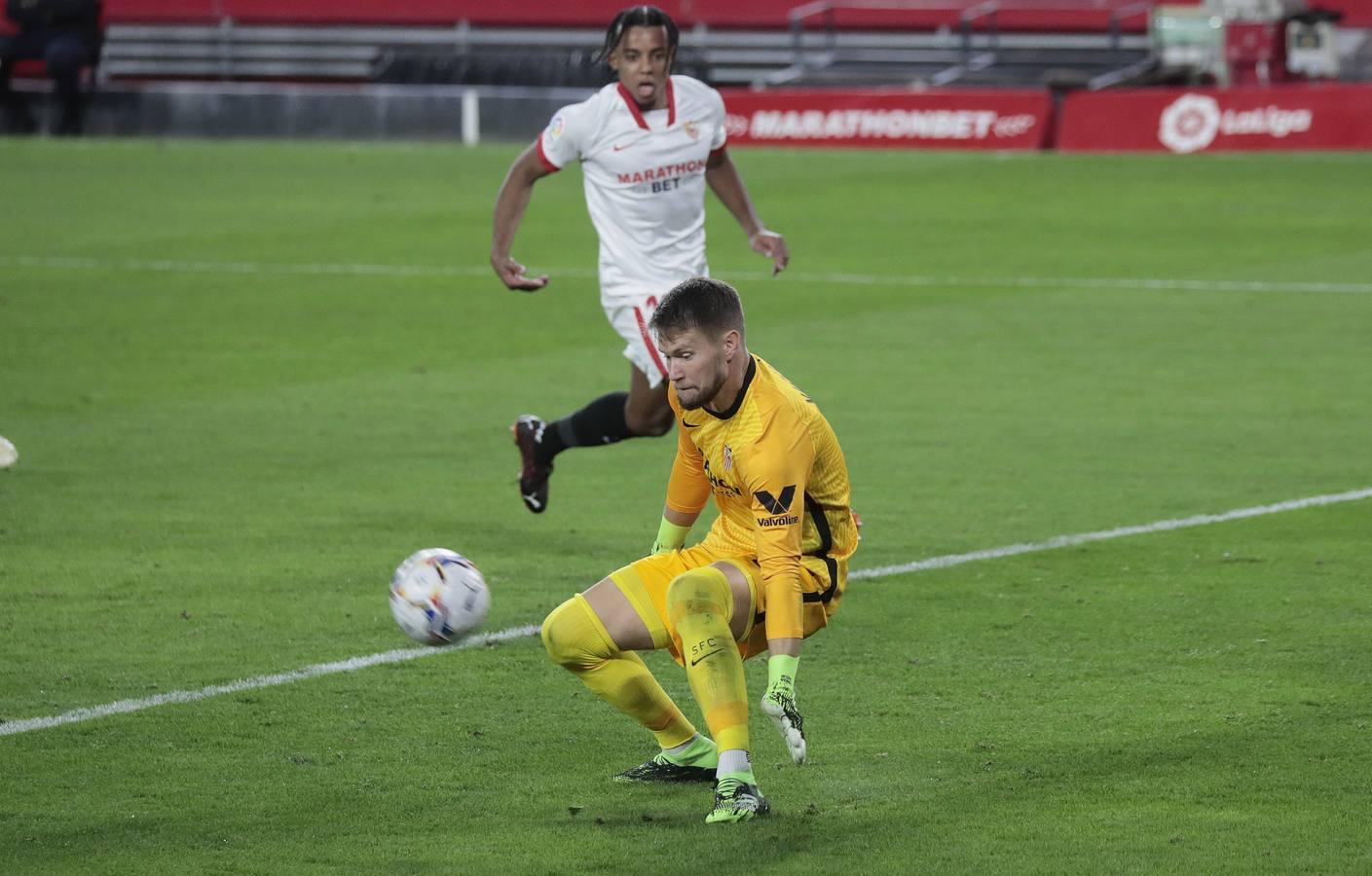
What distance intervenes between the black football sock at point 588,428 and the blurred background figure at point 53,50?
23892 millimetres

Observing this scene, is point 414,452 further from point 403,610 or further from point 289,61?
point 289,61

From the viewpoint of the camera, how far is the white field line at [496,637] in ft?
20.8

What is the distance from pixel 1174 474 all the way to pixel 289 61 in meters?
31.8

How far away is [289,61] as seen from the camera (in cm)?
3959

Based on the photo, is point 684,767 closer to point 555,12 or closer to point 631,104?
point 631,104

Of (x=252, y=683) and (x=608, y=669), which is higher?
(x=608, y=669)

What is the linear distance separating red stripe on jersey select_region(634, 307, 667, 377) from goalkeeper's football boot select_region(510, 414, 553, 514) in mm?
627

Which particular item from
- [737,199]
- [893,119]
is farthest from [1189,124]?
[737,199]

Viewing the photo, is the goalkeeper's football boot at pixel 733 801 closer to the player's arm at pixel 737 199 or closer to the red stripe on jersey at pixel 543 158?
the player's arm at pixel 737 199

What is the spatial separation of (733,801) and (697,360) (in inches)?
42.1

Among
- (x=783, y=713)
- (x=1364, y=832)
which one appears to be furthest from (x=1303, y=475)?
(x=783, y=713)

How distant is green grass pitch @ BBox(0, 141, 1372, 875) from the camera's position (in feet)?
17.5

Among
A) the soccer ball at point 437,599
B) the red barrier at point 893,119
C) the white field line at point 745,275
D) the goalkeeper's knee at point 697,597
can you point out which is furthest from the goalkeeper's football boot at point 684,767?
the red barrier at point 893,119

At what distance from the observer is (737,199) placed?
917cm
